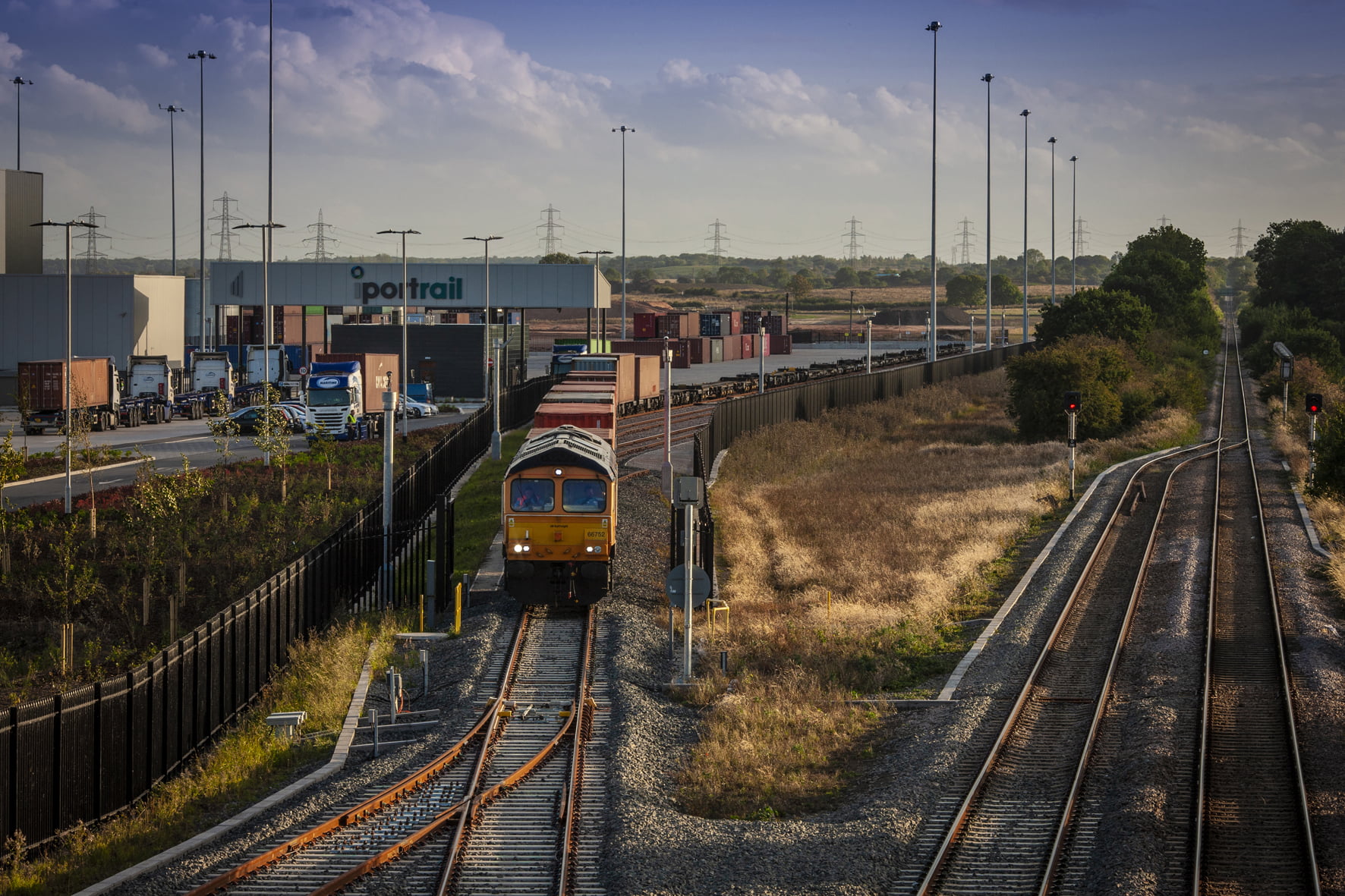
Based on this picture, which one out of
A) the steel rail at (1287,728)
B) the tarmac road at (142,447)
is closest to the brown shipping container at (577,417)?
the tarmac road at (142,447)

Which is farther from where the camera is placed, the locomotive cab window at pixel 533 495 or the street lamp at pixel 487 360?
the street lamp at pixel 487 360

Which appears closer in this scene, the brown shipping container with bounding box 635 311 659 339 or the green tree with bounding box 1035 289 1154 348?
the green tree with bounding box 1035 289 1154 348

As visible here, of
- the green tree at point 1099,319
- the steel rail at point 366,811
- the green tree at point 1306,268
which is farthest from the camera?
the green tree at point 1306,268

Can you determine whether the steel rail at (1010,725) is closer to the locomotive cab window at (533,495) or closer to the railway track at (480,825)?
the railway track at (480,825)

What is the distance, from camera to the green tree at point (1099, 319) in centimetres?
8725

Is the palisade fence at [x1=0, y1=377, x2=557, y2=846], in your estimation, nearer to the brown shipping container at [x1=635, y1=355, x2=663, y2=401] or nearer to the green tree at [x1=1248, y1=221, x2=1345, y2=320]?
the brown shipping container at [x1=635, y1=355, x2=663, y2=401]

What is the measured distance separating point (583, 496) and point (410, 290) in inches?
2610

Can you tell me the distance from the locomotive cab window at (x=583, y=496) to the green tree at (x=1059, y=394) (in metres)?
40.8

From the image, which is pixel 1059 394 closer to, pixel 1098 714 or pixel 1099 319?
pixel 1099 319

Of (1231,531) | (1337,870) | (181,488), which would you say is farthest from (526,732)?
(1231,531)

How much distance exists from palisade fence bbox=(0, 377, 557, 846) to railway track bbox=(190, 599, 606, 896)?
9.39 feet

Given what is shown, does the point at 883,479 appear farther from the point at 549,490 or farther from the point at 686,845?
the point at 686,845

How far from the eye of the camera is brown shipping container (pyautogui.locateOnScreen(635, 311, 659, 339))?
384ft

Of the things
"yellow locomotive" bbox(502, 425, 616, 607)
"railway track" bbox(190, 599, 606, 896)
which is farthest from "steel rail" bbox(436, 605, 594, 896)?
"yellow locomotive" bbox(502, 425, 616, 607)
